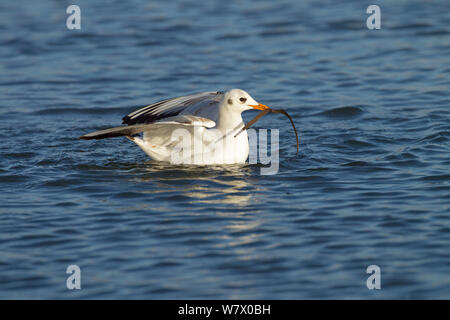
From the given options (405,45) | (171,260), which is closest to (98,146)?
(171,260)

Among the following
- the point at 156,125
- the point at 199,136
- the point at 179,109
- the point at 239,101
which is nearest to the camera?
the point at 156,125

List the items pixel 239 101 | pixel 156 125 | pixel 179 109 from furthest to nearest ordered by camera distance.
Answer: pixel 179 109, pixel 239 101, pixel 156 125

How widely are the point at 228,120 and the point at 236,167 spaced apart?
554 mm

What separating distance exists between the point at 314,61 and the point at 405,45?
76.7 inches

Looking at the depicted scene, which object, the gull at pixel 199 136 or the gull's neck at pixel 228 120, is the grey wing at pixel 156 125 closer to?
the gull at pixel 199 136

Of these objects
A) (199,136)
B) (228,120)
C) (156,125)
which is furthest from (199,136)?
(156,125)

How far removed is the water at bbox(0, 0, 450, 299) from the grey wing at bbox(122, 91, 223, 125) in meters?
0.63

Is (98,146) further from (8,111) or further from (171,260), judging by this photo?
(171,260)

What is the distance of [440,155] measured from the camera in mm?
9492

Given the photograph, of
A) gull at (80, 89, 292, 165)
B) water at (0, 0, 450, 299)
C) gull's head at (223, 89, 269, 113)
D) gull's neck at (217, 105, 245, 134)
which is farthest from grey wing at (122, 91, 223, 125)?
water at (0, 0, 450, 299)

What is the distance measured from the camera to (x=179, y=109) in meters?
9.44

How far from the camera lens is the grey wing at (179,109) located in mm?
9150

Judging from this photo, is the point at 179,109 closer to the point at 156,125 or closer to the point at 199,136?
the point at 199,136

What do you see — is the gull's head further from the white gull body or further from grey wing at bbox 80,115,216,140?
grey wing at bbox 80,115,216,140
